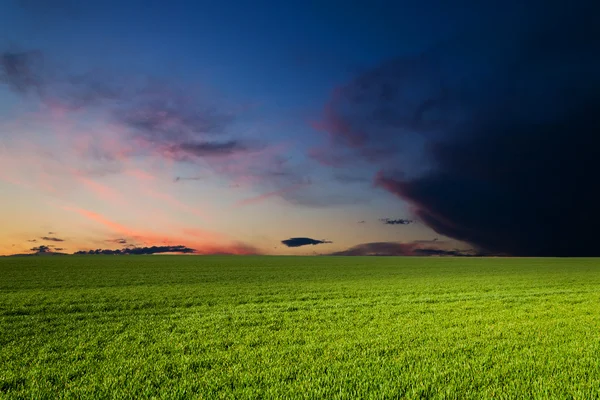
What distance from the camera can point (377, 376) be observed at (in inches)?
324

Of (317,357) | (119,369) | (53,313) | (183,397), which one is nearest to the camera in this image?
(183,397)

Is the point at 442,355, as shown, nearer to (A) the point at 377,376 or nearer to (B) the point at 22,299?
(A) the point at 377,376

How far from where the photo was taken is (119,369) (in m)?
A: 8.88

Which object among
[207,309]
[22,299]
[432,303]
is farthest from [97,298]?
[432,303]

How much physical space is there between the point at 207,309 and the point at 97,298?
8.69 metres

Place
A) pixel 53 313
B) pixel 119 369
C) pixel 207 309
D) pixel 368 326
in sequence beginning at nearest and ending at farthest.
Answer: pixel 119 369
pixel 368 326
pixel 53 313
pixel 207 309

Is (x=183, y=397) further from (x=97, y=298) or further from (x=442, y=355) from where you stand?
(x=97, y=298)

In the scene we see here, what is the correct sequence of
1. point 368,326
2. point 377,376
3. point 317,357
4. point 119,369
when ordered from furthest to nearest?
point 368,326 < point 317,357 < point 119,369 < point 377,376

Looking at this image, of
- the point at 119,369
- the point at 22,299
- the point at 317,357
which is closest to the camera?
the point at 119,369

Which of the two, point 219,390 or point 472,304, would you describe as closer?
point 219,390

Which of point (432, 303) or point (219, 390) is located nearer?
point (219, 390)

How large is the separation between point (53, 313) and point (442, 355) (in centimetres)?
1721

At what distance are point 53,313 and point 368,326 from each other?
48.1 ft

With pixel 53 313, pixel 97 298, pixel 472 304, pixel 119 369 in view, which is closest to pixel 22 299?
pixel 97 298
